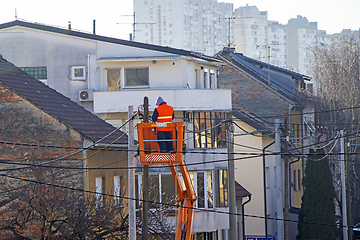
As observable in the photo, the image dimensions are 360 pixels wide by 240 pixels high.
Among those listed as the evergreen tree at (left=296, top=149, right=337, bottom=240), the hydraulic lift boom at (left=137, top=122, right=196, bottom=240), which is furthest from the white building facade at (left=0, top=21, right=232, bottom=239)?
the hydraulic lift boom at (left=137, top=122, right=196, bottom=240)

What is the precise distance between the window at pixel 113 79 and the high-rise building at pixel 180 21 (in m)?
110

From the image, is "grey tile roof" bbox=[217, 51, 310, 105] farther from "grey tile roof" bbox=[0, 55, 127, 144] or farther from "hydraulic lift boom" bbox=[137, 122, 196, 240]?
"hydraulic lift boom" bbox=[137, 122, 196, 240]

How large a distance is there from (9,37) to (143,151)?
16.0m

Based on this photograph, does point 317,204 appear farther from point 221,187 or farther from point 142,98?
point 142,98

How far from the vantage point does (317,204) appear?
119 feet

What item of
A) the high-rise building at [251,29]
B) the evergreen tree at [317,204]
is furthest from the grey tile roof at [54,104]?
the high-rise building at [251,29]

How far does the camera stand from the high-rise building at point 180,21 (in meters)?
141

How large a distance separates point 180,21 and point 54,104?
396 ft

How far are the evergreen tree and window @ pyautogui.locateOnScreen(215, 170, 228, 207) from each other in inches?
267

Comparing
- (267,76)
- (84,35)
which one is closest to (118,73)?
(84,35)

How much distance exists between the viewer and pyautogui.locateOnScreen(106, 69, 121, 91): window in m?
29.7

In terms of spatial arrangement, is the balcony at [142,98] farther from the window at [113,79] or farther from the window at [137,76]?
the window at [137,76]

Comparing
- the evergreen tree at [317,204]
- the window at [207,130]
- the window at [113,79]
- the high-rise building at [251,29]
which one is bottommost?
the evergreen tree at [317,204]

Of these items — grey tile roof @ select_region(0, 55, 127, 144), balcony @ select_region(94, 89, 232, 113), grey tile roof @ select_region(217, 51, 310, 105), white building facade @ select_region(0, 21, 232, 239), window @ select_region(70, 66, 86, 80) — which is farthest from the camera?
grey tile roof @ select_region(217, 51, 310, 105)
